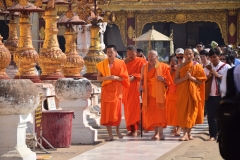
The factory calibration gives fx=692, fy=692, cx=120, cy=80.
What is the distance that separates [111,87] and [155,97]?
0.82 meters

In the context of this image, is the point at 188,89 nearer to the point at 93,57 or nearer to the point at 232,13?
the point at 93,57

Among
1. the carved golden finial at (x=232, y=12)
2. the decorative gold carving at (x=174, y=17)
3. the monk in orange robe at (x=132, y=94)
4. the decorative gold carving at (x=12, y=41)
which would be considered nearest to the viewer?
the monk in orange robe at (x=132, y=94)

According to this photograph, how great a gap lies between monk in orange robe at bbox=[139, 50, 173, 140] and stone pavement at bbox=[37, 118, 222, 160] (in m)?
0.28

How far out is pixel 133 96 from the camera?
12.3m

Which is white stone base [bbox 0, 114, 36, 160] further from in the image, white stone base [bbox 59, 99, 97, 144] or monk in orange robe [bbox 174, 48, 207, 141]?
monk in orange robe [bbox 174, 48, 207, 141]

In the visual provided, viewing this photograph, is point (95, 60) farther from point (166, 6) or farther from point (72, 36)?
point (166, 6)

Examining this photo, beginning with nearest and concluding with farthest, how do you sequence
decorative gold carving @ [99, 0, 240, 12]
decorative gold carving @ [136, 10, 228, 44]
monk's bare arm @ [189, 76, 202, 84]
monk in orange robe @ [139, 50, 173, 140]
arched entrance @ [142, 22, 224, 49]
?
monk's bare arm @ [189, 76, 202, 84], monk in orange robe @ [139, 50, 173, 140], decorative gold carving @ [99, 0, 240, 12], decorative gold carving @ [136, 10, 228, 44], arched entrance @ [142, 22, 224, 49]

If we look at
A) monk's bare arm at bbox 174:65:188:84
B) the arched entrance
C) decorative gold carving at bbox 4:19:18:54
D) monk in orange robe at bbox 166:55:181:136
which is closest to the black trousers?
monk's bare arm at bbox 174:65:188:84

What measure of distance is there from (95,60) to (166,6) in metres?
15.5

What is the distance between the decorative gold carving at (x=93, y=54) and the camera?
16.2 metres

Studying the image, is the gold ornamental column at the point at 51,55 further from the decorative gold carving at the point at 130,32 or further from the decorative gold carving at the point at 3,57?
the decorative gold carving at the point at 130,32

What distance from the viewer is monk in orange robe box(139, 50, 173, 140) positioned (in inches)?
451

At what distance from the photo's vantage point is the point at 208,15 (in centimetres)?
3147

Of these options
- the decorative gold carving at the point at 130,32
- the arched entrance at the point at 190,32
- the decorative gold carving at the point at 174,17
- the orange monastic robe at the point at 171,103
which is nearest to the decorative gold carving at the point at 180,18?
the decorative gold carving at the point at 174,17
